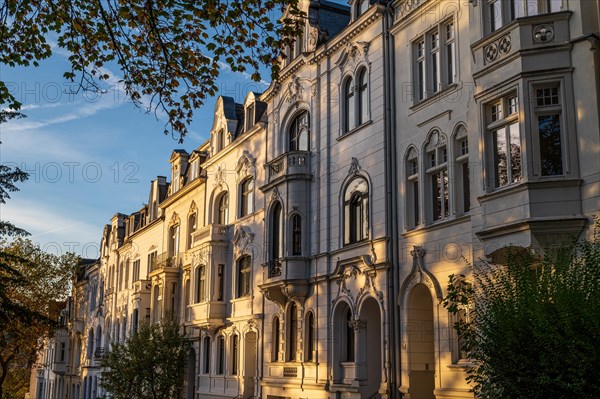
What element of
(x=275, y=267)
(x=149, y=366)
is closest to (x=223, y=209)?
(x=149, y=366)

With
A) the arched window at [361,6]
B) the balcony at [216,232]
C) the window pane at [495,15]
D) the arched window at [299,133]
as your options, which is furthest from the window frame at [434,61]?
the balcony at [216,232]

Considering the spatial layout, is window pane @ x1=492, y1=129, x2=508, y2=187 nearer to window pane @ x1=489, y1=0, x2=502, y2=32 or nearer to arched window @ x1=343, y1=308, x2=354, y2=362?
window pane @ x1=489, y1=0, x2=502, y2=32

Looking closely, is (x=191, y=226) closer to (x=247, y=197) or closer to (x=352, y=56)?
(x=247, y=197)

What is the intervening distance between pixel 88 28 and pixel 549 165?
33.1ft

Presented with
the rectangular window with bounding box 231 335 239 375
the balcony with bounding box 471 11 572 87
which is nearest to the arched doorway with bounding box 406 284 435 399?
the balcony with bounding box 471 11 572 87

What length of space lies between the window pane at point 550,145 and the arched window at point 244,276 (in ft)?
62.6

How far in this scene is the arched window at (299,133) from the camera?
101 ft

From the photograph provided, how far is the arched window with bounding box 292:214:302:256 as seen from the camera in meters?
29.3

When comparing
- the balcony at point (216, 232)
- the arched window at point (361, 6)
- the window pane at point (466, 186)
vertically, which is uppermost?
the arched window at point (361, 6)

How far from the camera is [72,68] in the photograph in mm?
12664

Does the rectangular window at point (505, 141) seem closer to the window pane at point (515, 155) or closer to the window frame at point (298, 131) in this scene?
the window pane at point (515, 155)

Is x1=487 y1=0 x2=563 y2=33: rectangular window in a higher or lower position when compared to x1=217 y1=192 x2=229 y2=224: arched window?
higher

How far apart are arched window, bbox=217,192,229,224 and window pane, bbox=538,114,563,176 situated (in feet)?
74.0

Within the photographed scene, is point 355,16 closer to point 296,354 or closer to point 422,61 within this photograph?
point 422,61
